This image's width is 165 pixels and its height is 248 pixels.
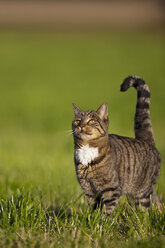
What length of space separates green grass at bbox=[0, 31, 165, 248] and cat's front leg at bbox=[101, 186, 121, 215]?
0.07m

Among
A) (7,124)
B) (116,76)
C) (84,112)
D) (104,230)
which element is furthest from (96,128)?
(116,76)

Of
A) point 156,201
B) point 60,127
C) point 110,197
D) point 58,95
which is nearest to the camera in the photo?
point 110,197

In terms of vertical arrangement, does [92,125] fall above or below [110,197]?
above

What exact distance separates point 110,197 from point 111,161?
326 mm

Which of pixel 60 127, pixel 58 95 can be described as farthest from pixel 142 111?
pixel 58 95

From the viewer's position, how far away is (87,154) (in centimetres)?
356

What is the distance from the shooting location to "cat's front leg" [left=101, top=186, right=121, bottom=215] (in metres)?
3.53

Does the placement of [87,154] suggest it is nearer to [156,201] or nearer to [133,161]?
[133,161]

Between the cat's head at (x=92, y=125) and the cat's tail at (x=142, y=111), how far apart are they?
18.6 inches

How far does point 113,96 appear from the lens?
13602 mm

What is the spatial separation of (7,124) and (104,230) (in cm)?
799

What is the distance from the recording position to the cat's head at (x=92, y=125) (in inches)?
140

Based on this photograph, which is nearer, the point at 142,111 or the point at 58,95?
the point at 142,111

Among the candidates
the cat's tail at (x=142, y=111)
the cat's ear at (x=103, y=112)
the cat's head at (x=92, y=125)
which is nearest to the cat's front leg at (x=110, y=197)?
the cat's head at (x=92, y=125)
